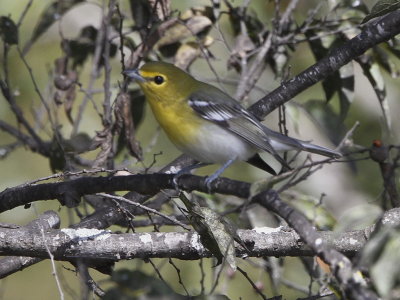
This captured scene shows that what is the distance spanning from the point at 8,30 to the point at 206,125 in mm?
1430

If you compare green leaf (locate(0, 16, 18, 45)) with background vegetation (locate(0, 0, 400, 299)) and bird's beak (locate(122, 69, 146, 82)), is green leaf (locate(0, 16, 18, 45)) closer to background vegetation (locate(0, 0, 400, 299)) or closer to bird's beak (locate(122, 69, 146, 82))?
background vegetation (locate(0, 0, 400, 299))

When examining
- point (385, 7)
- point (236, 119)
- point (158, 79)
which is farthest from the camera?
point (158, 79)

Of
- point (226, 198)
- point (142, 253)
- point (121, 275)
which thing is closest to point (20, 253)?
point (142, 253)

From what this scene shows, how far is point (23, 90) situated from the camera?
19.1ft

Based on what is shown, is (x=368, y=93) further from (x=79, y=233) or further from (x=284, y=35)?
(x=79, y=233)

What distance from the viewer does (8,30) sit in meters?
4.37

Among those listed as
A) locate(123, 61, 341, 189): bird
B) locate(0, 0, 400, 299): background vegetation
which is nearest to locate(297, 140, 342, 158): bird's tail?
locate(123, 61, 341, 189): bird

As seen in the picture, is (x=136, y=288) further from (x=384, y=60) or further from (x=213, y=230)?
(x=384, y=60)

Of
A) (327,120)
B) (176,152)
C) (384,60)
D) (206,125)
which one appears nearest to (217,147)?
(206,125)

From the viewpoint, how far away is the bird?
3.75m

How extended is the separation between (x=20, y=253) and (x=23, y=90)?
295 cm

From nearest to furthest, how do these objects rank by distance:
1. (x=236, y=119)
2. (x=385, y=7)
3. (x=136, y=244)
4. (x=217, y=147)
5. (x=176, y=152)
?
(x=136, y=244) < (x=385, y=7) < (x=217, y=147) < (x=236, y=119) < (x=176, y=152)

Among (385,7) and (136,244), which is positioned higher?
(385,7)

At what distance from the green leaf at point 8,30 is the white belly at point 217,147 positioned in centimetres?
135
